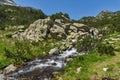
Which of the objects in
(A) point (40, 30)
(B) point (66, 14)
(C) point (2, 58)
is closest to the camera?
(C) point (2, 58)

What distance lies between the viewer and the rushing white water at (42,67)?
1423 inches

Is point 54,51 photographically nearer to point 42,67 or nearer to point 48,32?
point 42,67

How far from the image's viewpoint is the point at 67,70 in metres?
35.7

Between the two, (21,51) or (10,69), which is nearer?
(10,69)

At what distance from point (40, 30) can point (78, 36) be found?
8026 mm

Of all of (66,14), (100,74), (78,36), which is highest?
(66,14)

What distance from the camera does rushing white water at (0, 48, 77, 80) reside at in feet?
119

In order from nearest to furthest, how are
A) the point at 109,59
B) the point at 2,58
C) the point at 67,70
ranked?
the point at 67,70 < the point at 109,59 < the point at 2,58

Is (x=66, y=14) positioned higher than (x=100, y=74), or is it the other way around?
(x=66, y=14)

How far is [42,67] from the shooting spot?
39531 mm

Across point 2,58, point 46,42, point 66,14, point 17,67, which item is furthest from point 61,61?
point 66,14

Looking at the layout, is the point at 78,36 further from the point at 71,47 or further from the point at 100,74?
the point at 100,74

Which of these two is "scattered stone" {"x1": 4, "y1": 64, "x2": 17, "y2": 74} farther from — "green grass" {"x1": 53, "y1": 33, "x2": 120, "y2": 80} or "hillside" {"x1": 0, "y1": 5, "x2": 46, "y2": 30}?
"hillside" {"x1": 0, "y1": 5, "x2": 46, "y2": 30}

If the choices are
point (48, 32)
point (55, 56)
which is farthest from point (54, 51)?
point (48, 32)
